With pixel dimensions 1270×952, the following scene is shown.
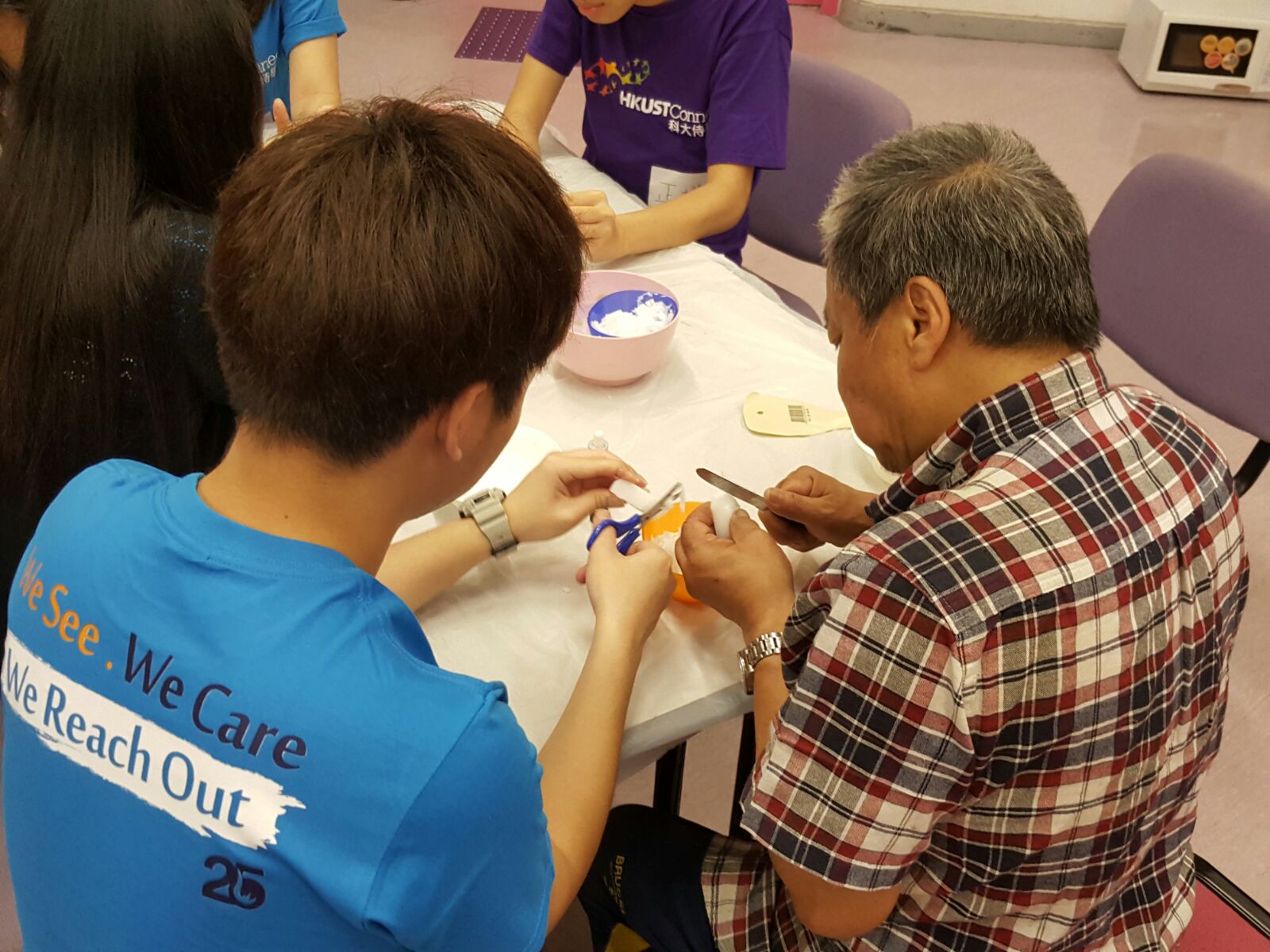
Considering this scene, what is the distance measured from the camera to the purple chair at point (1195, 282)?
5.31 ft

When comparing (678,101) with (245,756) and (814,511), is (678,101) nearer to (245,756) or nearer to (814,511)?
(814,511)

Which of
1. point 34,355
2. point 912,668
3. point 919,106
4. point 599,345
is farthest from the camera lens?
point 919,106

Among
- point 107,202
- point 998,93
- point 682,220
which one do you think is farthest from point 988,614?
point 998,93

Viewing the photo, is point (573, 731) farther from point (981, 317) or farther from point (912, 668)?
point (981, 317)

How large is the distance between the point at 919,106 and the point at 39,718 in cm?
401

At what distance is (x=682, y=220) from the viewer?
5.64 feet

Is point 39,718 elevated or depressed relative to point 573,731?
elevated

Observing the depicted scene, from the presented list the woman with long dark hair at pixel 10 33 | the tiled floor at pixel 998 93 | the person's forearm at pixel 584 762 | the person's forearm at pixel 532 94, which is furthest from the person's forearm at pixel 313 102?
the person's forearm at pixel 584 762

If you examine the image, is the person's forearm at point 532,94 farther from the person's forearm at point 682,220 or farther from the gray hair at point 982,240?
the gray hair at point 982,240

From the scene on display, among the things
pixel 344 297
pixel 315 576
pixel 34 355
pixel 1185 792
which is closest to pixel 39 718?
pixel 315 576

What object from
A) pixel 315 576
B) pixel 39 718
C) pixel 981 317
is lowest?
pixel 39 718

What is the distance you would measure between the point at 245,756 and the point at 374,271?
12.4 inches

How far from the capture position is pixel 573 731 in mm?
921

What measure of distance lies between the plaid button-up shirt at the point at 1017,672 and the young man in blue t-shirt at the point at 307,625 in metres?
0.24
